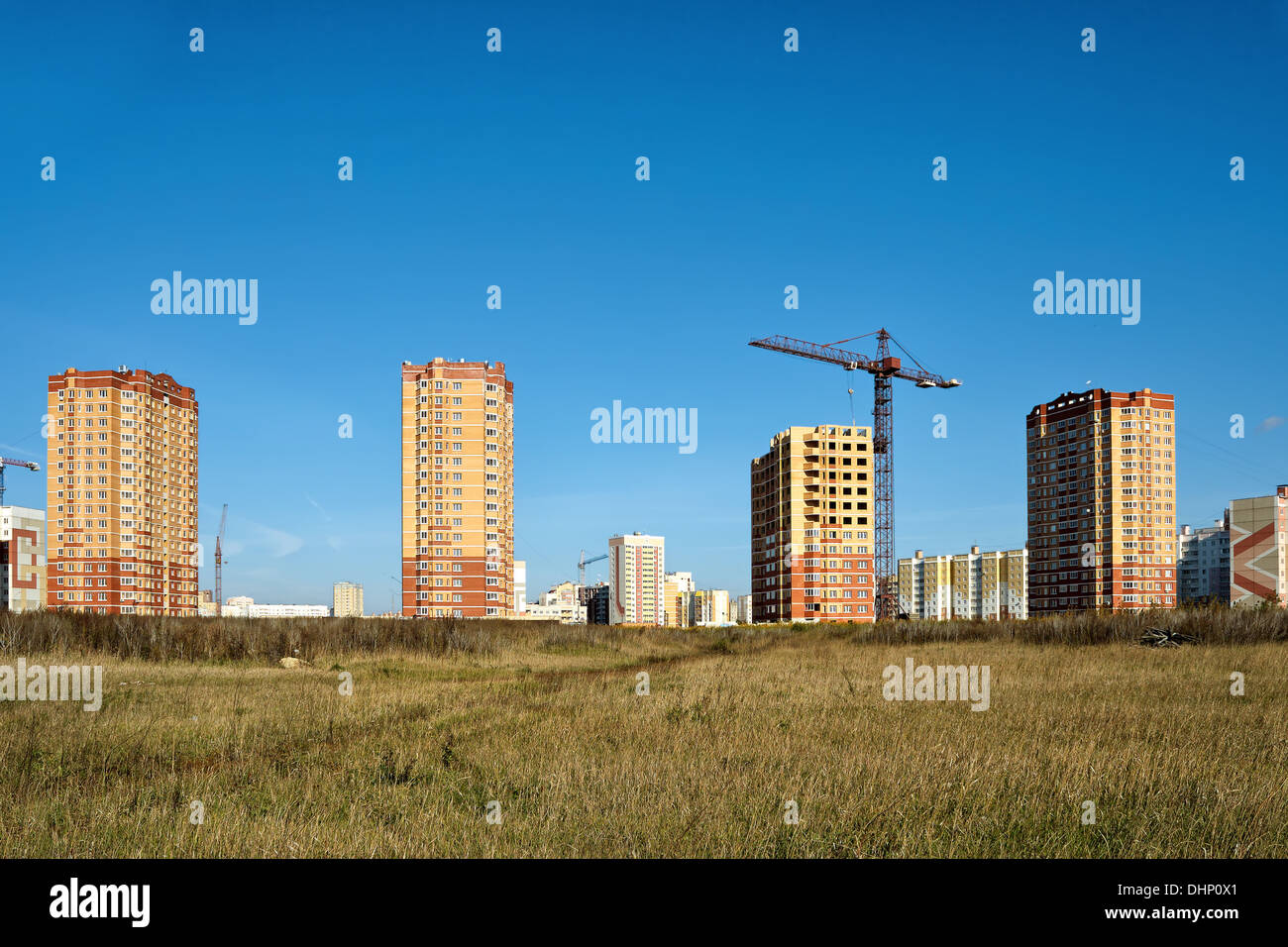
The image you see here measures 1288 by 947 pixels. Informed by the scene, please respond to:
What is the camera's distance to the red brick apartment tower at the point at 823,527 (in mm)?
123625

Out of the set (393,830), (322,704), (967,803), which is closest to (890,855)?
(967,803)

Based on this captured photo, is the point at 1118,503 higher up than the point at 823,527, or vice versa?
the point at 1118,503

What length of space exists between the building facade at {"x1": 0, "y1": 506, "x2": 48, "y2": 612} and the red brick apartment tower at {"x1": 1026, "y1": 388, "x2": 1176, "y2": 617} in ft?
505

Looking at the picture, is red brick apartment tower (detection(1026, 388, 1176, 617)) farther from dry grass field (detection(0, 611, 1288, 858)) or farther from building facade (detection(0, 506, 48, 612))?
building facade (detection(0, 506, 48, 612))

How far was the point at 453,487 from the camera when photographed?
12106 centimetres

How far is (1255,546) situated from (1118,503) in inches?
1994

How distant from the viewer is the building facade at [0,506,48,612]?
133125mm
